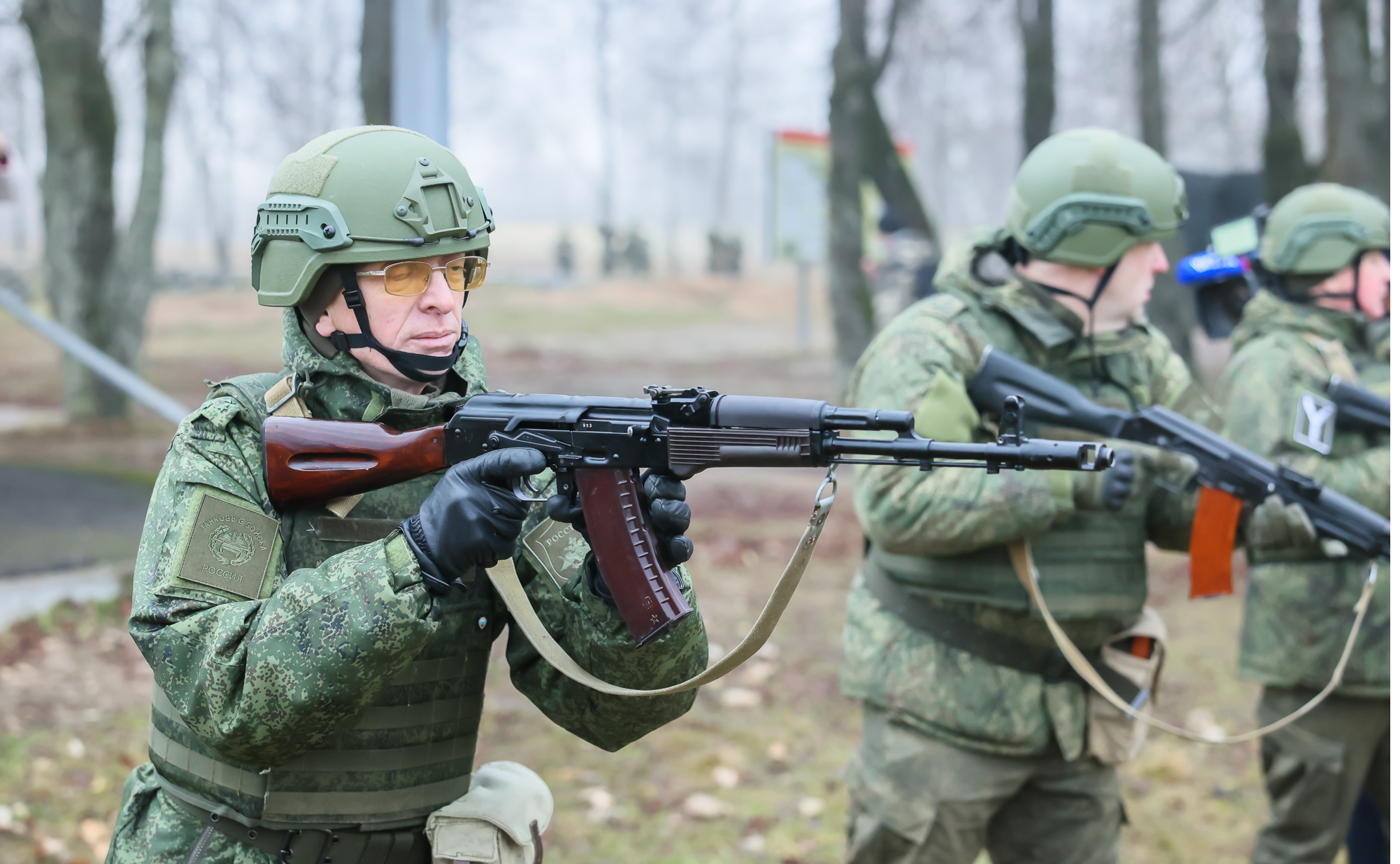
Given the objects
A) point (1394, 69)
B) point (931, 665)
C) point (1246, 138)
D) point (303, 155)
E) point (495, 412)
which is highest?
point (1246, 138)

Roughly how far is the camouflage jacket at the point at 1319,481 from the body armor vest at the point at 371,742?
2.92 metres

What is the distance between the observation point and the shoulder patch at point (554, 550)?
257 cm

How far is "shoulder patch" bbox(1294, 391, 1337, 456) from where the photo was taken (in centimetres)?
422

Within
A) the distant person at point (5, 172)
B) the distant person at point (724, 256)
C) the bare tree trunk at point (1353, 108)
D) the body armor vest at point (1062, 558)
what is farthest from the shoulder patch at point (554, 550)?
the distant person at point (724, 256)

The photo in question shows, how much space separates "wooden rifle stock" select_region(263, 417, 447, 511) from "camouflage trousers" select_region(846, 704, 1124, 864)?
1.86m

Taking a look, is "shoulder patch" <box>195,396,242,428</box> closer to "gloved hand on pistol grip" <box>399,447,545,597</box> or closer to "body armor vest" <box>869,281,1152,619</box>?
"gloved hand on pistol grip" <box>399,447,545,597</box>

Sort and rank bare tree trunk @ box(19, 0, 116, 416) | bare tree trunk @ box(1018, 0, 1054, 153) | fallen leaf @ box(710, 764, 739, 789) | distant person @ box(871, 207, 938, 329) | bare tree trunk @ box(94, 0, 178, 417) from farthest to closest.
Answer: distant person @ box(871, 207, 938, 329) < bare tree trunk @ box(1018, 0, 1054, 153) < bare tree trunk @ box(94, 0, 178, 417) < bare tree trunk @ box(19, 0, 116, 416) < fallen leaf @ box(710, 764, 739, 789)

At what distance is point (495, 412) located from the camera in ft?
8.00

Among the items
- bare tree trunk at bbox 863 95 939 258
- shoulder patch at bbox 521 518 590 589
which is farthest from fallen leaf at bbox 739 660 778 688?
bare tree trunk at bbox 863 95 939 258

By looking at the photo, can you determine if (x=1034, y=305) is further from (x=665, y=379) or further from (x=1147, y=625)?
(x=665, y=379)

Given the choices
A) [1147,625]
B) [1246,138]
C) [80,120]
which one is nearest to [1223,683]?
[1147,625]

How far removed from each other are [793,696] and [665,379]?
14.5 metres

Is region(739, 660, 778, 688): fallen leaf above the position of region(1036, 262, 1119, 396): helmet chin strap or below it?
below

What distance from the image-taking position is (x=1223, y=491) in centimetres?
376
